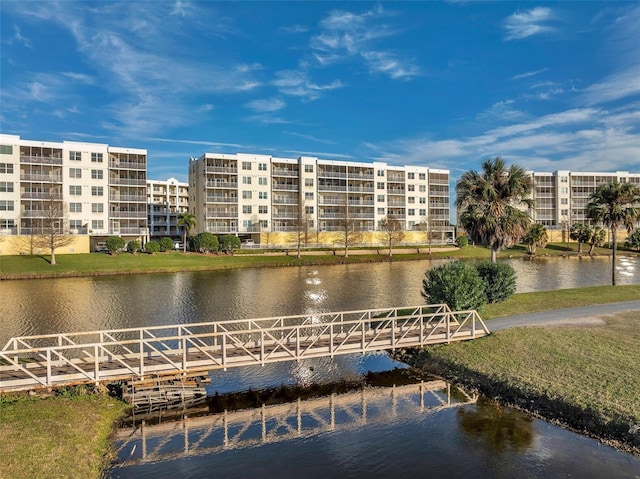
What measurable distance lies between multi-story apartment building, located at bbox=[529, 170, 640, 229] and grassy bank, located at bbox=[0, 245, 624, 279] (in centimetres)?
3786

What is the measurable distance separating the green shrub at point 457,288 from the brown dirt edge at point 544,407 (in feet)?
15.0

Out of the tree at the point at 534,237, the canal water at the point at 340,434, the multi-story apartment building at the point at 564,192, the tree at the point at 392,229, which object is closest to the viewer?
the canal water at the point at 340,434

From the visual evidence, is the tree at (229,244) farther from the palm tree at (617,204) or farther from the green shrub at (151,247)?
the palm tree at (617,204)

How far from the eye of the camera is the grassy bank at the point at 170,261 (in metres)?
60.3

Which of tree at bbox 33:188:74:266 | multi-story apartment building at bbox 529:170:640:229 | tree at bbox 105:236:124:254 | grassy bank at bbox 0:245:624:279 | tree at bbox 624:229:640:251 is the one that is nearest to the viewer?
grassy bank at bbox 0:245:624:279

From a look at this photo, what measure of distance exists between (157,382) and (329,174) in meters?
87.2

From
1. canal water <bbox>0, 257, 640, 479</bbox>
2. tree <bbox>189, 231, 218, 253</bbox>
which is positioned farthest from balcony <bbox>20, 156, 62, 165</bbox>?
canal water <bbox>0, 257, 640, 479</bbox>

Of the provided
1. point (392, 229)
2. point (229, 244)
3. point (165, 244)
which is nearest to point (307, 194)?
point (392, 229)

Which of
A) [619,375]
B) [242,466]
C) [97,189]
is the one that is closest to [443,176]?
[97,189]

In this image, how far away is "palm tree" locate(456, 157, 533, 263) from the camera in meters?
34.9

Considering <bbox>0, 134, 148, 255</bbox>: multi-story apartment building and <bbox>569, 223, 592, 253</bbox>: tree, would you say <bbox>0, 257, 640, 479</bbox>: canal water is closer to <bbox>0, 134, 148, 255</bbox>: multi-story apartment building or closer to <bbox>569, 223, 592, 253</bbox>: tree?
<bbox>0, 134, 148, 255</bbox>: multi-story apartment building

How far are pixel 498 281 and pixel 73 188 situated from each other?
7383 centimetres

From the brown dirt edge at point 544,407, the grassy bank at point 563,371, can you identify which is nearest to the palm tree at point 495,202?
the grassy bank at point 563,371

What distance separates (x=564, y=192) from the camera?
130 m
